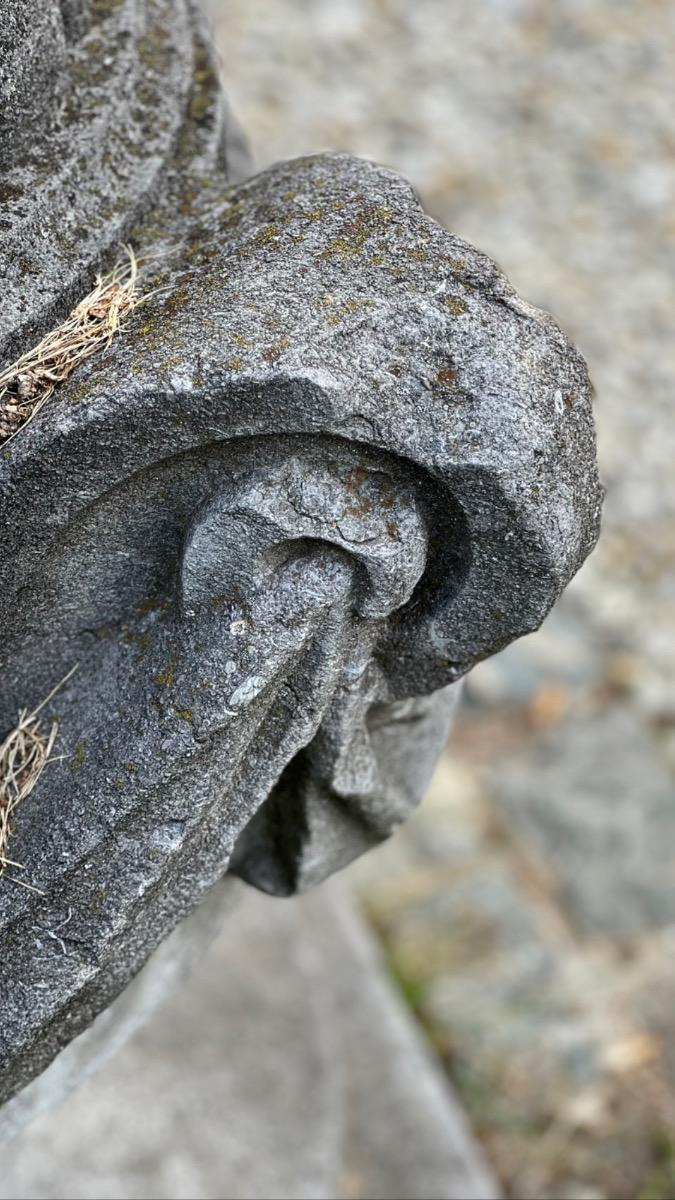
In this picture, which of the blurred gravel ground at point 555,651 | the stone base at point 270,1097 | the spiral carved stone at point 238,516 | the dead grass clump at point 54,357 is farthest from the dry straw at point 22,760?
the blurred gravel ground at point 555,651

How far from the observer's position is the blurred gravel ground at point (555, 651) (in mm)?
2699

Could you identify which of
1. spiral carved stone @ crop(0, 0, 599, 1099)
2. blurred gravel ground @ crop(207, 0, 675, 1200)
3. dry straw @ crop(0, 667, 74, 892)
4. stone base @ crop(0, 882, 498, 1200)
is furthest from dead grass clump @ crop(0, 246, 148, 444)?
blurred gravel ground @ crop(207, 0, 675, 1200)

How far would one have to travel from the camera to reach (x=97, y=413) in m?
1.04

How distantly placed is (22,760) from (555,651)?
8.69ft

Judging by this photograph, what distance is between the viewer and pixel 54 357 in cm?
109

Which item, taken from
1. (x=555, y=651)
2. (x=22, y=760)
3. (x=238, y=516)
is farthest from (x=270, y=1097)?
(x=555, y=651)

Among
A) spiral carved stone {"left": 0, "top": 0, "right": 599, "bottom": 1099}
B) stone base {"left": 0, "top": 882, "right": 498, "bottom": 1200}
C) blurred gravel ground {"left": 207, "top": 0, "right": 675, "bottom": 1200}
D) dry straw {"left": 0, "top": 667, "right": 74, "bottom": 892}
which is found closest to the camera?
spiral carved stone {"left": 0, "top": 0, "right": 599, "bottom": 1099}

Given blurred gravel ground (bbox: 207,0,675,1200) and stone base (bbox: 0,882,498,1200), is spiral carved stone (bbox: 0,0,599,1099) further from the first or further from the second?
blurred gravel ground (bbox: 207,0,675,1200)

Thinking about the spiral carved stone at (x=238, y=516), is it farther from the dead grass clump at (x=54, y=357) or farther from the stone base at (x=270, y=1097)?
the stone base at (x=270, y=1097)

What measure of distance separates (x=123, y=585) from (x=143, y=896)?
28 cm

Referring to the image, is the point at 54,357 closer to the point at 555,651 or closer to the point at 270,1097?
the point at 270,1097

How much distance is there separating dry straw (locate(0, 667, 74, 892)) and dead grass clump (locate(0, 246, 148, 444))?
0.85 feet

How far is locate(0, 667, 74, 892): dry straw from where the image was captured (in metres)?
1.18

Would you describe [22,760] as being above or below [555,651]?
above
